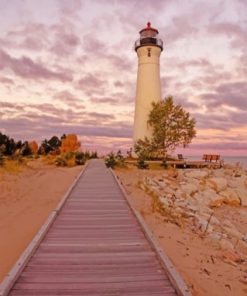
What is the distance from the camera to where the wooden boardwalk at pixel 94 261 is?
4.77 metres

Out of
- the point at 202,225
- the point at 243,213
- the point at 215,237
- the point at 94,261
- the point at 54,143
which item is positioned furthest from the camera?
the point at 54,143

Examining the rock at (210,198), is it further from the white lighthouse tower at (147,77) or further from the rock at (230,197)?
the white lighthouse tower at (147,77)

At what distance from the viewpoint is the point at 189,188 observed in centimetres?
2014

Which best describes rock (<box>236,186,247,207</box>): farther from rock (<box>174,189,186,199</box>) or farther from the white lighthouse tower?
the white lighthouse tower

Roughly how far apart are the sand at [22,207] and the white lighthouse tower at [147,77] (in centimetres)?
1427

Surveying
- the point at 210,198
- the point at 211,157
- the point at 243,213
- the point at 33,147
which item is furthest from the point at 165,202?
the point at 33,147

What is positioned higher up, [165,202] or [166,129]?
[166,129]

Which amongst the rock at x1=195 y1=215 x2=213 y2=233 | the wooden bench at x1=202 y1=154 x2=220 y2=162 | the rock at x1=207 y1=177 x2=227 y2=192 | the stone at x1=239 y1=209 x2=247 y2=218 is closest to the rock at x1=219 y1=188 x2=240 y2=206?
the rock at x1=207 y1=177 x2=227 y2=192

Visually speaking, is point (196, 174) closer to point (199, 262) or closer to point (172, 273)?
point (199, 262)

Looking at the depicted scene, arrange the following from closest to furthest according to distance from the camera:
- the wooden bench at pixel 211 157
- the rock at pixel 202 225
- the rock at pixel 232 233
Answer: the rock at pixel 202 225
the rock at pixel 232 233
the wooden bench at pixel 211 157

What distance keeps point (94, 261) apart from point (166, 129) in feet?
91.6

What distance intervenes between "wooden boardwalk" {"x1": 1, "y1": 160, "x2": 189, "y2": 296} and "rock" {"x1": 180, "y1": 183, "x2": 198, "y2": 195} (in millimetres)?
10709

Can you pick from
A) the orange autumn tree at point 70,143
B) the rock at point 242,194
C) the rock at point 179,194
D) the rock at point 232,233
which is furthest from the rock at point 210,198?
the orange autumn tree at point 70,143

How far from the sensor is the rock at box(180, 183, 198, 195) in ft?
64.1
